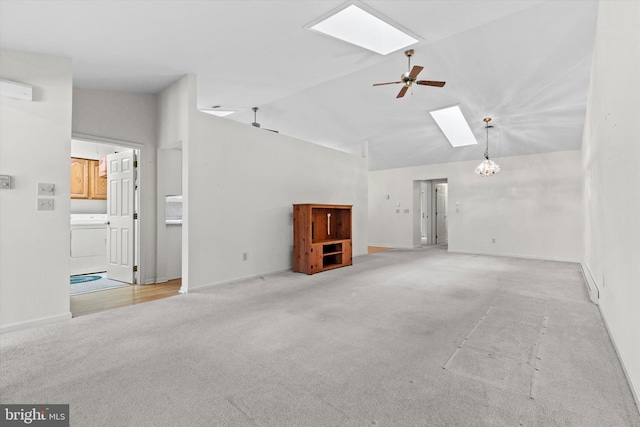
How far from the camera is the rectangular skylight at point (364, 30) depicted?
3217 millimetres

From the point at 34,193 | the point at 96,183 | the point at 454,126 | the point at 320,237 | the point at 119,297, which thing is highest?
the point at 454,126

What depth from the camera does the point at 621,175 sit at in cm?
212

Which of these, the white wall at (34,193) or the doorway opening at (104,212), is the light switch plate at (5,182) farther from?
the doorway opening at (104,212)

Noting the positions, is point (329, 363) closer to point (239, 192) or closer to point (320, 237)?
point (239, 192)

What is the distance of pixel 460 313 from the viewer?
321 centimetres

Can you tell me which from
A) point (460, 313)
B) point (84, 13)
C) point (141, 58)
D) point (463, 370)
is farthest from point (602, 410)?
point (141, 58)

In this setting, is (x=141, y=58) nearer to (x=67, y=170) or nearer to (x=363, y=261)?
(x=67, y=170)

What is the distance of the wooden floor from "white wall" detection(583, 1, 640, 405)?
4.44 metres

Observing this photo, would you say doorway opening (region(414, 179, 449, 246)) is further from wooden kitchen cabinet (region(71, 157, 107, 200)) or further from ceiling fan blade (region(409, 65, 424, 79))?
wooden kitchen cabinet (region(71, 157, 107, 200))

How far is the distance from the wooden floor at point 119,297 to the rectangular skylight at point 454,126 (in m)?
5.70

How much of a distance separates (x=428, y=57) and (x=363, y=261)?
403 cm

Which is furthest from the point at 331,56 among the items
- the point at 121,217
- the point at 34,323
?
the point at 34,323

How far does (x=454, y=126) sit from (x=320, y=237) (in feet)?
12.9

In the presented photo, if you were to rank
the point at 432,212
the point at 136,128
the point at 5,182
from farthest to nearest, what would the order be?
the point at 432,212 → the point at 136,128 → the point at 5,182
